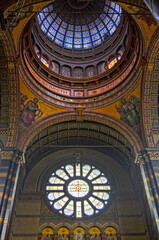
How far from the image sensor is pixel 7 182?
12.6m

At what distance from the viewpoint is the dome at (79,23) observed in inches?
810

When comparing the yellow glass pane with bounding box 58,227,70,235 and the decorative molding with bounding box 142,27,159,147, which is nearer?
the decorative molding with bounding box 142,27,159,147

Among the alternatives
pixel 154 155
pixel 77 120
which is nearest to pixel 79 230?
pixel 154 155

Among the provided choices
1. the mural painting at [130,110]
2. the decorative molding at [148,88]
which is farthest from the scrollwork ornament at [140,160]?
the mural painting at [130,110]

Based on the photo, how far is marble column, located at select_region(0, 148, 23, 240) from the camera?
11.3 m

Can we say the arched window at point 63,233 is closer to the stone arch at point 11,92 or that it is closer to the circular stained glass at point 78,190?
the circular stained glass at point 78,190

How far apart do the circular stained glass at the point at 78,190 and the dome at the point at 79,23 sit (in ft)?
34.1

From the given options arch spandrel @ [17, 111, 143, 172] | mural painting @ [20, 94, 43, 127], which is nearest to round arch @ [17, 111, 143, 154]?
arch spandrel @ [17, 111, 143, 172]

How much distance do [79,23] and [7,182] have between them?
15891 mm

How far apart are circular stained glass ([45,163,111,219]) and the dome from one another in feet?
34.1

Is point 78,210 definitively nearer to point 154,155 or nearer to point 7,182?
point 7,182

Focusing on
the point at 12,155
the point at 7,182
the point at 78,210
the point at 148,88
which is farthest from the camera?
the point at 78,210

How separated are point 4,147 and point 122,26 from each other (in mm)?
11861

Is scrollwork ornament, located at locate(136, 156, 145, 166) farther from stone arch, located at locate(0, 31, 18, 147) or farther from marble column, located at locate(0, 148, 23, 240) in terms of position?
stone arch, located at locate(0, 31, 18, 147)
